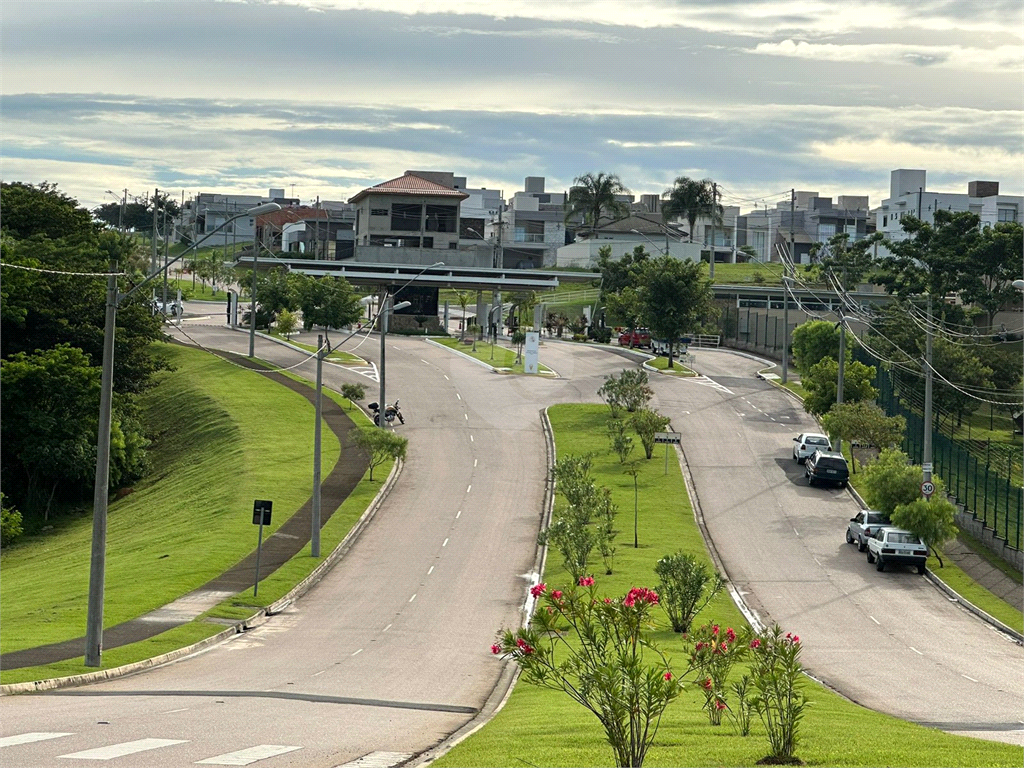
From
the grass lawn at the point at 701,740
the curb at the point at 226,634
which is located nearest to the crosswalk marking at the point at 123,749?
the grass lawn at the point at 701,740

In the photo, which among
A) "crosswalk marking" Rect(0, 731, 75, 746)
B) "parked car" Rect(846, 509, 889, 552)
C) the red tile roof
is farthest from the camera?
the red tile roof

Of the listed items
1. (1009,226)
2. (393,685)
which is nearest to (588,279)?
(1009,226)

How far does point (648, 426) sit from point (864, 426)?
9.83 meters

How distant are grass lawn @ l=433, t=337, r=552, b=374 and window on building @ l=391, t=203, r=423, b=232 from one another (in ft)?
60.2

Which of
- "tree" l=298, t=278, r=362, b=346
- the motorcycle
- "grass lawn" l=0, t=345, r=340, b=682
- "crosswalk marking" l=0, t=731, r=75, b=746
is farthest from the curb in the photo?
"tree" l=298, t=278, r=362, b=346

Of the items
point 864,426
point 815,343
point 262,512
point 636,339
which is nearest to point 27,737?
point 262,512

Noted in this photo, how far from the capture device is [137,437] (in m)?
60.6

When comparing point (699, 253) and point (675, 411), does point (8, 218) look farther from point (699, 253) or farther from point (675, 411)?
point (699, 253)

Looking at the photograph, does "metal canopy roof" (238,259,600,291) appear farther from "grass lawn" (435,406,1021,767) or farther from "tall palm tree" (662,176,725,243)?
"grass lawn" (435,406,1021,767)

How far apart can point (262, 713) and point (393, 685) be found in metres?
4.90

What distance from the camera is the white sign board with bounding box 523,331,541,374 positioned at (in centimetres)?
8106

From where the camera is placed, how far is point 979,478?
48.0 m

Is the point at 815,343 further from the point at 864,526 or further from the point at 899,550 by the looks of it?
the point at 899,550

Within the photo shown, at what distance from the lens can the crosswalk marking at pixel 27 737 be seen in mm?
17528
